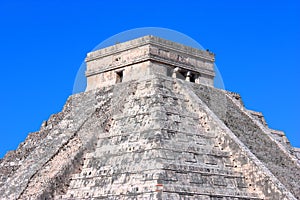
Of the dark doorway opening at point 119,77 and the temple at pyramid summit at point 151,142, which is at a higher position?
the dark doorway opening at point 119,77

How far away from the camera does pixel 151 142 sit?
15.3 metres

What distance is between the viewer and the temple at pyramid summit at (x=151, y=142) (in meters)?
14.8

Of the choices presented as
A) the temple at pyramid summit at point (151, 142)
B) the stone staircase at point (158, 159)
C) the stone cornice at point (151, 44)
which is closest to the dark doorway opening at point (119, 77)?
the temple at pyramid summit at point (151, 142)

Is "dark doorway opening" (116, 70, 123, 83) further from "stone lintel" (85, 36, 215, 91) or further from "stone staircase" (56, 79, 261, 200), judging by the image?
"stone staircase" (56, 79, 261, 200)

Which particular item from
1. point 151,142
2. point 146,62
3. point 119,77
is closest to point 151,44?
point 146,62

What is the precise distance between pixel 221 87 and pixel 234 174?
7142 mm

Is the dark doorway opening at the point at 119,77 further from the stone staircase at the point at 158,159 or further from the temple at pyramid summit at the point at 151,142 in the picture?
the stone staircase at the point at 158,159

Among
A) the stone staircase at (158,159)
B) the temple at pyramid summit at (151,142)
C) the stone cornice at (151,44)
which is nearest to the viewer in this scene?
the stone staircase at (158,159)

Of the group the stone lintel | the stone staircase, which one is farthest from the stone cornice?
the stone staircase

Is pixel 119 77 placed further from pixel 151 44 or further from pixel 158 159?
pixel 158 159

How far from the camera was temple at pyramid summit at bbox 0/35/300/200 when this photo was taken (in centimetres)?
1477

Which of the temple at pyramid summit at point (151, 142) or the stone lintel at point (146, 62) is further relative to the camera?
the stone lintel at point (146, 62)

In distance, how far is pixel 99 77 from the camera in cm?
2128

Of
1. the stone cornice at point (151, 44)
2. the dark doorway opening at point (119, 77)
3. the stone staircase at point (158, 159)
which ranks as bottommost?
the stone staircase at point (158, 159)
